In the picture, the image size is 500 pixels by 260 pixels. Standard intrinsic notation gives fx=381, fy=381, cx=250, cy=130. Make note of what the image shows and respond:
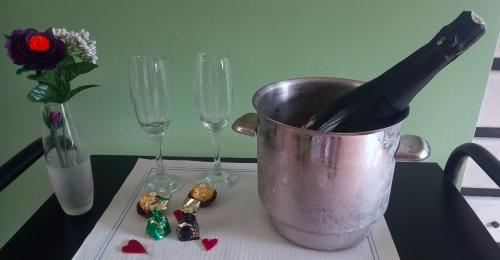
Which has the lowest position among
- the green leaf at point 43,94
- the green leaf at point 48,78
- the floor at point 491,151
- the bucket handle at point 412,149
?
the floor at point 491,151

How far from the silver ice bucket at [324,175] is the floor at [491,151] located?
0.43m

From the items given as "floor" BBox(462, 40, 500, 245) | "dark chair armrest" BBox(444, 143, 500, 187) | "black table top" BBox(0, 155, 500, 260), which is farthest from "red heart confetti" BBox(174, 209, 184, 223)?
"floor" BBox(462, 40, 500, 245)

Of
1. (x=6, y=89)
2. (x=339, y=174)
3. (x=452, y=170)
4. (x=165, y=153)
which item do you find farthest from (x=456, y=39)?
(x=6, y=89)

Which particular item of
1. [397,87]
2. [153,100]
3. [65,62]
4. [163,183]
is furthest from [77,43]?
[397,87]

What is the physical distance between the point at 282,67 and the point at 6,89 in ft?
1.75

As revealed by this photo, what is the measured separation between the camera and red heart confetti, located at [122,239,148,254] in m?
0.46

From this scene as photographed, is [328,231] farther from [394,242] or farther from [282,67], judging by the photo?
[282,67]

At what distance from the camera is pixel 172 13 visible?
2.18ft

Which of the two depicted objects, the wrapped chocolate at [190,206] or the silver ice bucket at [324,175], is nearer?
the silver ice bucket at [324,175]

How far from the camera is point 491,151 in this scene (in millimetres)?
793

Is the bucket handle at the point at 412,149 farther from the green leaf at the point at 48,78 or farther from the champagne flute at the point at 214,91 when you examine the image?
the green leaf at the point at 48,78

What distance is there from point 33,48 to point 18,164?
211mm

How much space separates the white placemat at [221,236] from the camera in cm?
45

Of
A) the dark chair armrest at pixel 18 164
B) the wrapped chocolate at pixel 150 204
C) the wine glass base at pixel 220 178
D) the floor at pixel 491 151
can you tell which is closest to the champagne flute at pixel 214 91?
the wine glass base at pixel 220 178
